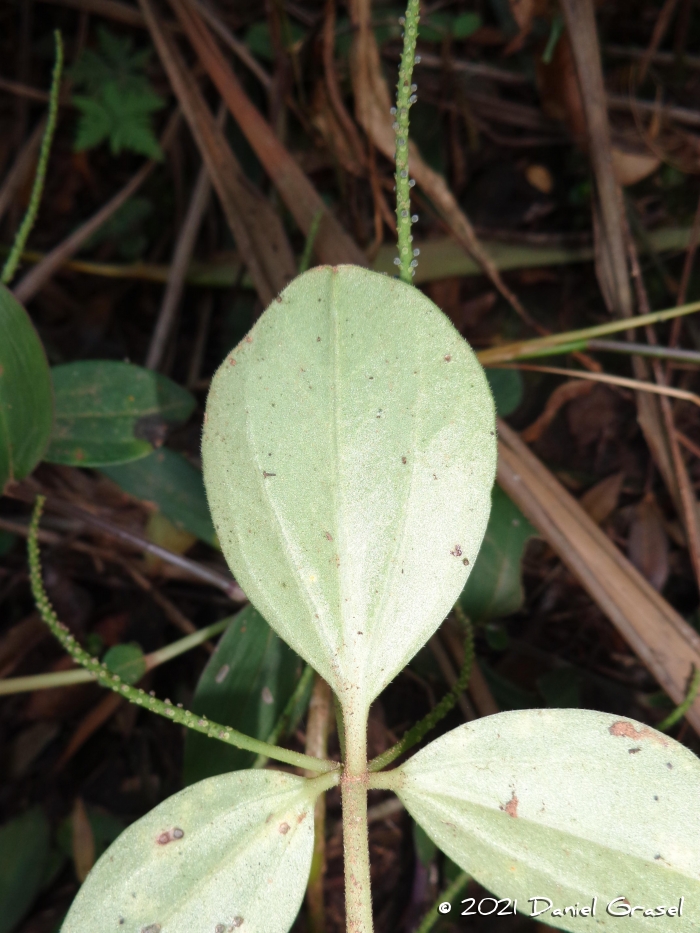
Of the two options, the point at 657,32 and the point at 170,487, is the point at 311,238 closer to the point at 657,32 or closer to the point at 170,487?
the point at 170,487

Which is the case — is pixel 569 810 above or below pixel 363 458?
below

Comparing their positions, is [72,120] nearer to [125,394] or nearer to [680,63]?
[125,394]

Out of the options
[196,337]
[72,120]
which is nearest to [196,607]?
[196,337]

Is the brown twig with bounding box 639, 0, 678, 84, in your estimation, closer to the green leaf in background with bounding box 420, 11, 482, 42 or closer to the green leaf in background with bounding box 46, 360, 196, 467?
the green leaf in background with bounding box 420, 11, 482, 42

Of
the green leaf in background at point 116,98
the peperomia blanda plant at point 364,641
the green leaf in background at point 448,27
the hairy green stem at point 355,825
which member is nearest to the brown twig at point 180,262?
the green leaf in background at point 116,98

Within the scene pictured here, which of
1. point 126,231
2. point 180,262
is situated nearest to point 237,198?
point 180,262

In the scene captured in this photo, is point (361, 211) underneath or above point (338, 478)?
above
